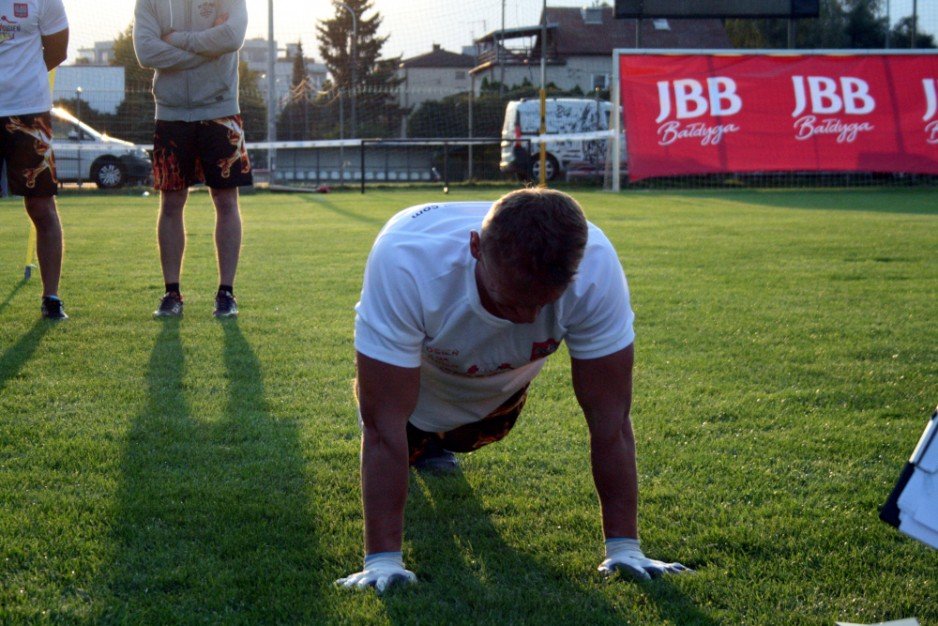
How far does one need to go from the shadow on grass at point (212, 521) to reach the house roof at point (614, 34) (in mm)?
37466

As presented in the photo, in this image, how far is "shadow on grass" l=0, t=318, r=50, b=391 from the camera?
4.14 m

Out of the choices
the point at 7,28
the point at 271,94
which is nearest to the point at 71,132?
the point at 271,94

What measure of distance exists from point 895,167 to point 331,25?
47.6m

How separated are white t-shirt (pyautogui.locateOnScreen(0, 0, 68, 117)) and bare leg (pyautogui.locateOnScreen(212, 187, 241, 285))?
3.20ft

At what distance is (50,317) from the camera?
5285 millimetres

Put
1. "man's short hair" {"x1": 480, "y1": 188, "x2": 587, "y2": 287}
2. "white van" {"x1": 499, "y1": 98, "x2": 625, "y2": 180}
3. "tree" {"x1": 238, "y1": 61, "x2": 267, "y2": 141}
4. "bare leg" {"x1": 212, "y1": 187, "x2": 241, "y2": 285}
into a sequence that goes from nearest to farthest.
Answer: "man's short hair" {"x1": 480, "y1": 188, "x2": 587, "y2": 287} → "bare leg" {"x1": 212, "y1": 187, "x2": 241, "y2": 285} → "white van" {"x1": 499, "y1": 98, "x2": 625, "y2": 180} → "tree" {"x1": 238, "y1": 61, "x2": 267, "y2": 141}

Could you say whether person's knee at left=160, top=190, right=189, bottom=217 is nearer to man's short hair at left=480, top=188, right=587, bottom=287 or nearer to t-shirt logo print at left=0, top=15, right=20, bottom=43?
t-shirt logo print at left=0, top=15, right=20, bottom=43

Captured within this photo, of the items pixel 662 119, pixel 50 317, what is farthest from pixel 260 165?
pixel 50 317

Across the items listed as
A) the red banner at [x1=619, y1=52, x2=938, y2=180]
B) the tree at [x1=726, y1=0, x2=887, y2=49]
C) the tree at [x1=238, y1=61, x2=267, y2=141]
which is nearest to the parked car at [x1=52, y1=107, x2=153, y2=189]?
the tree at [x1=238, y1=61, x2=267, y2=141]

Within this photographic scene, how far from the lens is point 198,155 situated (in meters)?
5.65

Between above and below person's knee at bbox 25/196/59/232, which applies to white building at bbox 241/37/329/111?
above

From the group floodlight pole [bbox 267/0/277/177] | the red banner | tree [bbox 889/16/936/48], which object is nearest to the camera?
the red banner

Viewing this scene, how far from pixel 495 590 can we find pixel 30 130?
13.3 ft

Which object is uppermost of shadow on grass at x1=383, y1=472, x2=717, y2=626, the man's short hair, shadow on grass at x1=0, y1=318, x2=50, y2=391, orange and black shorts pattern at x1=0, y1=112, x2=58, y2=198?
orange and black shorts pattern at x1=0, y1=112, x2=58, y2=198
